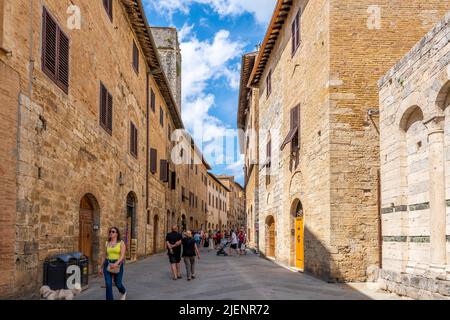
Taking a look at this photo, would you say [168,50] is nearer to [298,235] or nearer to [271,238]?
[271,238]

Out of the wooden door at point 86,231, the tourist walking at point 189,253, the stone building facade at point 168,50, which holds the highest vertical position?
the stone building facade at point 168,50

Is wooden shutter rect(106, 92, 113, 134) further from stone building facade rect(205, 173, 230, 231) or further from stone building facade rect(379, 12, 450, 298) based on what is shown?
stone building facade rect(205, 173, 230, 231)

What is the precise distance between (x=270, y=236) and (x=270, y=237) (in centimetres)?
5

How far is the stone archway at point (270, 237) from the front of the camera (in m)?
22.4

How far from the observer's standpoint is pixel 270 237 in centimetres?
2277

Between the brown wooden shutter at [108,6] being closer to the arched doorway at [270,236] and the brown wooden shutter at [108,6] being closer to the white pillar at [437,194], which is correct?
the white pillar at [437,194]

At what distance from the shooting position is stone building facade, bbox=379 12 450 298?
8555 millimetres

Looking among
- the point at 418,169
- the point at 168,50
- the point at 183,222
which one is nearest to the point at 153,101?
the point at 168,50

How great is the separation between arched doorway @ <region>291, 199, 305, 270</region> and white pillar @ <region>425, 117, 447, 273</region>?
6802 millimetres

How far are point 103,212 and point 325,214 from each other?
624cm

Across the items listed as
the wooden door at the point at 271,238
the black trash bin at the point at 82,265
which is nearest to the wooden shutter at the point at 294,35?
the wooden door at the point at 271,238

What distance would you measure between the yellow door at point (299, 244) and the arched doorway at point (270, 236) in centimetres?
542

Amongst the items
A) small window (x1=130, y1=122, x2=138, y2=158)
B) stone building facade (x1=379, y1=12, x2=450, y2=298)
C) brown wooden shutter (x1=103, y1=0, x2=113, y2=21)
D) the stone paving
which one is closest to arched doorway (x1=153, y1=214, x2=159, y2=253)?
small window (x1=130, y1=122, x2=138, y2=158)

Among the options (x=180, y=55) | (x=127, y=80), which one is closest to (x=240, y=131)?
(x=180, y=55)
